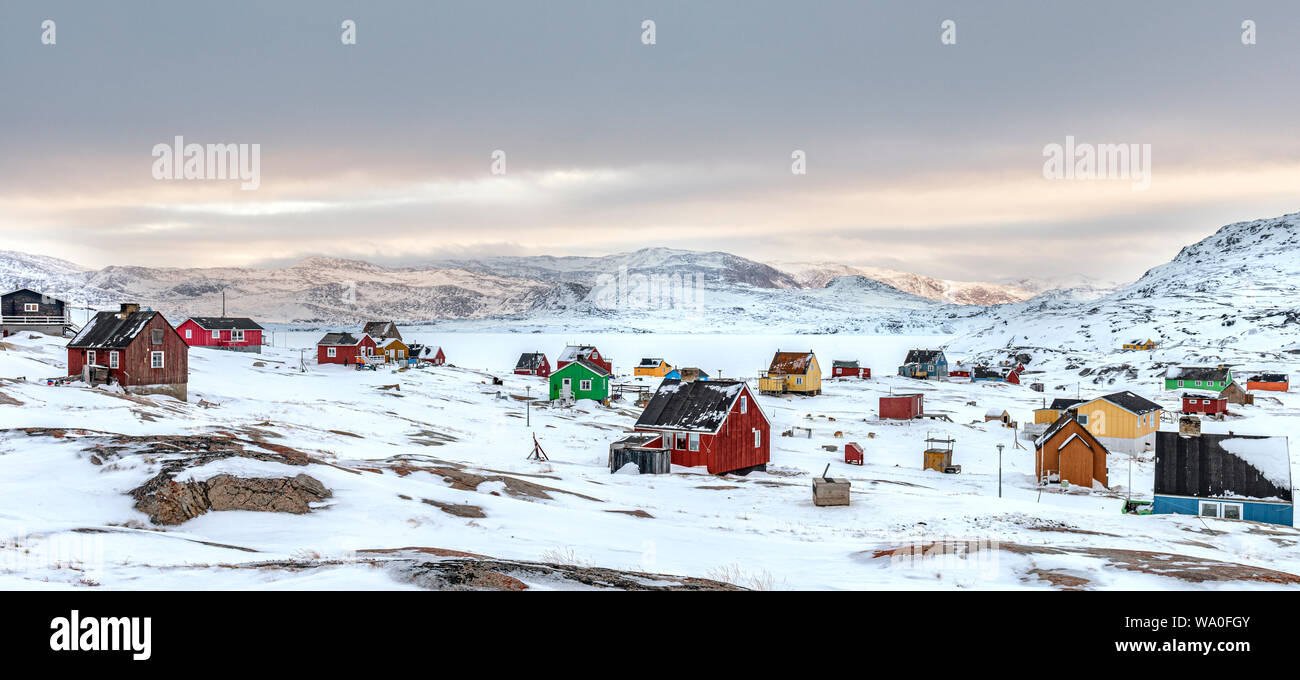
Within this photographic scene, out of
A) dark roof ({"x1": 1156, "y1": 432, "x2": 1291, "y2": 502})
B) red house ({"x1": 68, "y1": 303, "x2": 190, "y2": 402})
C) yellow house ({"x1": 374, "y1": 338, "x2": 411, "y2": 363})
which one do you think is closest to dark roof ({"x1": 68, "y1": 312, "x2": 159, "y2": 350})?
red house ({"x1": 68, "y1": 303, "x2": 190, "y2": 402})

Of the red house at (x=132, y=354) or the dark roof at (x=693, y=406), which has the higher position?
the red house at (x=132, y=354)

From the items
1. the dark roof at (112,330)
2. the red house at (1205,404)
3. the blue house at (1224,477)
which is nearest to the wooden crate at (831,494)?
the blue house at (1224,477)

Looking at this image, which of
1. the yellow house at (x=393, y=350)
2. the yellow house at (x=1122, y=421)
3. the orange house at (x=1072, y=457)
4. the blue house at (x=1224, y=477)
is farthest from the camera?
the yellow house at (x=393, y=350)

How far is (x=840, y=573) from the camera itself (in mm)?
14375

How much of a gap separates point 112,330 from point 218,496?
3512 cm

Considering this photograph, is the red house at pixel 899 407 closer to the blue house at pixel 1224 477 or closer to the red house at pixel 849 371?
the blue house at pixel 1224 477

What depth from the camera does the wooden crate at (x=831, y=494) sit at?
28938 mm

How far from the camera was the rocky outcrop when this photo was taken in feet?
53.8

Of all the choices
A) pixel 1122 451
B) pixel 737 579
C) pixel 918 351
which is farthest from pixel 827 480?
pixel 918 351

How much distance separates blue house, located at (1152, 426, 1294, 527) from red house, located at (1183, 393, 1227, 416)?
46773 millimetres

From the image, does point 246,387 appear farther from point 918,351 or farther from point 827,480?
point 918,351

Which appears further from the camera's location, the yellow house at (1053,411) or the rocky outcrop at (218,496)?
the yellow house at (1053,411)

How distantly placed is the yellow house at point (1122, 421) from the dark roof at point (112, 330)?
62629 mm

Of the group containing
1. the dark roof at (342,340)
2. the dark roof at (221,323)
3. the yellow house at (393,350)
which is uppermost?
the dark roof at (221,323)
